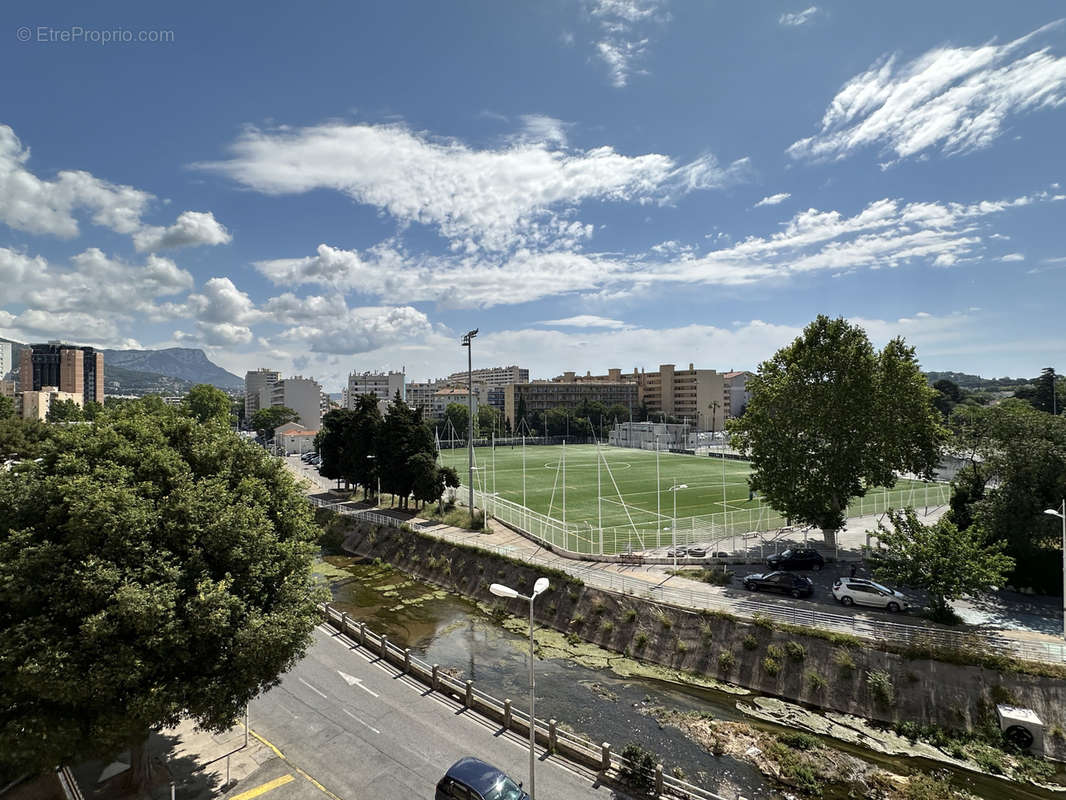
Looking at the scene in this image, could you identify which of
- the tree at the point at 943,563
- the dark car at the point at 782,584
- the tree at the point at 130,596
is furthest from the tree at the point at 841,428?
the tree at the point at 130,596

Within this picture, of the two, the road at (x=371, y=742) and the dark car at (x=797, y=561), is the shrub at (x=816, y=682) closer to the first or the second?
the road at (x=371, y=742)

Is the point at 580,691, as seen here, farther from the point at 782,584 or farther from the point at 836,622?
the point at 782,584

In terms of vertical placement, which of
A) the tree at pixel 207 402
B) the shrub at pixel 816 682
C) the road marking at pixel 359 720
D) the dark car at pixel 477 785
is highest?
the tree at pixel 207 402

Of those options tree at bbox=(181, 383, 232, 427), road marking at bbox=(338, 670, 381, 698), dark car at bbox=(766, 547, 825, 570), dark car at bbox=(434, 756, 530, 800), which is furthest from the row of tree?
tree at bbox=(181, 383, 232, 427)

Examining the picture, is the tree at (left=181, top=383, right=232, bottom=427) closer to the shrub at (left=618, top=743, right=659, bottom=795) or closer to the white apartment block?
the white apartment block

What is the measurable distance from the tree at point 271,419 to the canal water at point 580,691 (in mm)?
115908

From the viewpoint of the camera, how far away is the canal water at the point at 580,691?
627 inches

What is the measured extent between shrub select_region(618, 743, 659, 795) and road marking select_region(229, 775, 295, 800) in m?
9.12

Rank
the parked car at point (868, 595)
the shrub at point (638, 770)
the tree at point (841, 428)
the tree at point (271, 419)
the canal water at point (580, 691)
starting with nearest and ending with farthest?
the shrub at point (638, 770) < the canal water at point (580, 691) < the parked car at point (868, 595) < the tree at point (841, 428) < the tree at point (271, 419)

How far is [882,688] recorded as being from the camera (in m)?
19.1

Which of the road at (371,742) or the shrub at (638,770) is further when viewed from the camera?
the road at (371,742)

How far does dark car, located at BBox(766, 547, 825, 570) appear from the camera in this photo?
30.3m

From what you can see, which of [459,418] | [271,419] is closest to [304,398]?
[271,419]

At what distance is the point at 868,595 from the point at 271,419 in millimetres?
140587
